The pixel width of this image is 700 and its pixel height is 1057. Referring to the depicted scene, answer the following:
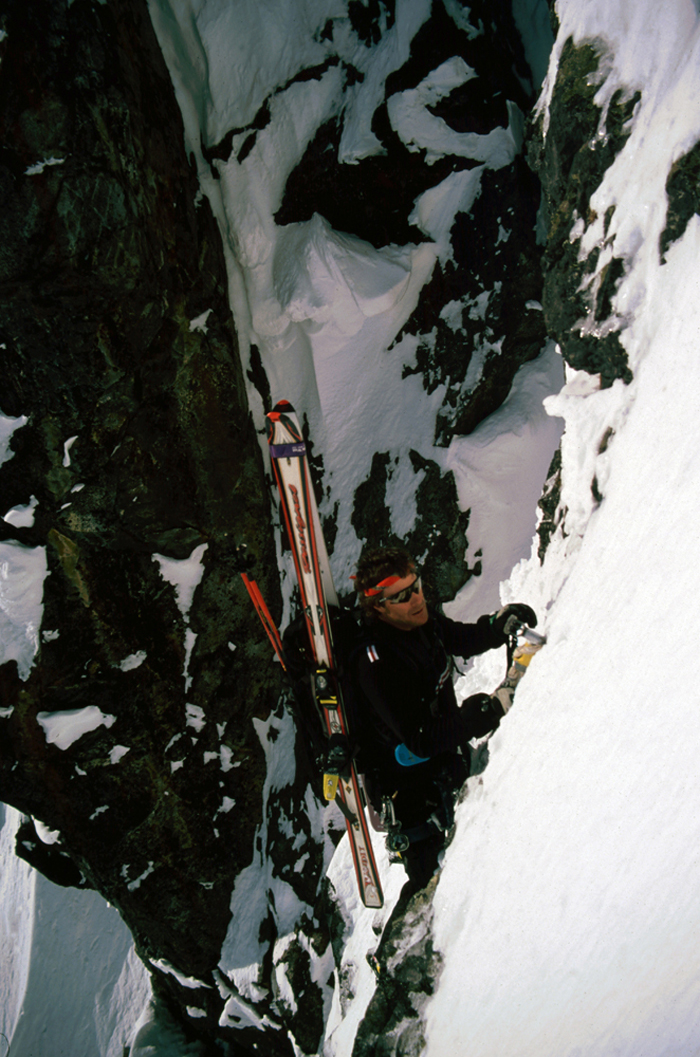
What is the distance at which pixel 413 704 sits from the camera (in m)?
2.35

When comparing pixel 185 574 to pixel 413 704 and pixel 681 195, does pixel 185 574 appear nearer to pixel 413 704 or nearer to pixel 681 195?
pixel 413 704

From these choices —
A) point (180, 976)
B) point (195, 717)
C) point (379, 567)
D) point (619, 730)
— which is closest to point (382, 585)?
point (379, 567)

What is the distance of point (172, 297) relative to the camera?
4.12m

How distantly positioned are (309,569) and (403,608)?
0.87 metres

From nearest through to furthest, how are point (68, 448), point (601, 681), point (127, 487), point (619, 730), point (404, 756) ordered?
point (619, 730), point (601, 681), point (404, 756), point (68, 448), point (127, 487)

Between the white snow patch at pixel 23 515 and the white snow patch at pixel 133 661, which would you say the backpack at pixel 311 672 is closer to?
the white snow patch at pixel 133 661

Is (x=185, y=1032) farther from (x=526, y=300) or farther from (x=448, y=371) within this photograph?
(x=526, y=300)

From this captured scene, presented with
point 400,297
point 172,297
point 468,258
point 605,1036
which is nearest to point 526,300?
point 468,258

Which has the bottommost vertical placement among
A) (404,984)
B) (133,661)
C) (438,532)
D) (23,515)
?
(404,984)

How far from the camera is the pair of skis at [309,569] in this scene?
2781 millimetres

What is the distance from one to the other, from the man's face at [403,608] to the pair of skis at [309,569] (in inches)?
22.6

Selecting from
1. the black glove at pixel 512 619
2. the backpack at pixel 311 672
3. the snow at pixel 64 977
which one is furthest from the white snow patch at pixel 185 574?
the snow at pixel 64 977

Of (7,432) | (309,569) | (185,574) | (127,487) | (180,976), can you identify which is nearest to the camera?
(309,569)

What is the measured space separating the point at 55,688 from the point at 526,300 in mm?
5053
